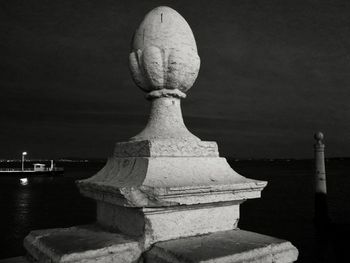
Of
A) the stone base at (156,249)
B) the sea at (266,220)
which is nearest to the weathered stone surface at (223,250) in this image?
the stone base at (156,249)

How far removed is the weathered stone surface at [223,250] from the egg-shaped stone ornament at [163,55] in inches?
41.5

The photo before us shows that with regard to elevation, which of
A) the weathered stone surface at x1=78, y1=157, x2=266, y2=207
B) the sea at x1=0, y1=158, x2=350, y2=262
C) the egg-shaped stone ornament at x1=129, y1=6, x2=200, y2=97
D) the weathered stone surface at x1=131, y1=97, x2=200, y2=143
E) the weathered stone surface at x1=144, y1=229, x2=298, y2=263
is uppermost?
the egg-shaped stone ornament at x1=129, y1=6, x2=200, y2=97

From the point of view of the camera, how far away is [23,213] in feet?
71.4

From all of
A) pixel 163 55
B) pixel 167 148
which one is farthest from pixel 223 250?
pixel 163 55

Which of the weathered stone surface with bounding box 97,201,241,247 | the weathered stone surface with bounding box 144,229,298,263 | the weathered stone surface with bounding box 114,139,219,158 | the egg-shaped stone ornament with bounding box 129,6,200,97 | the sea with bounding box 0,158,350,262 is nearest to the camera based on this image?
the weathered stone surface with bounding box 144,229,298,263

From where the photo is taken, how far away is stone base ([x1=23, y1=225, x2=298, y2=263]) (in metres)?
1.62

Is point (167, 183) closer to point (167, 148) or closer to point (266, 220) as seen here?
point (167, 148)

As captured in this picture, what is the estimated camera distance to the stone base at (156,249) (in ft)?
5.33

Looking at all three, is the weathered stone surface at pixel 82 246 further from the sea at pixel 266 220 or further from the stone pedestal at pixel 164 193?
the sea at pixel 266 220

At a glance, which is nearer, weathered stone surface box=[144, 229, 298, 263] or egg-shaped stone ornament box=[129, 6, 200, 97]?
weathered stone surface box=[144, 229, 298, 263]

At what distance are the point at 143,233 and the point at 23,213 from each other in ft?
76.5

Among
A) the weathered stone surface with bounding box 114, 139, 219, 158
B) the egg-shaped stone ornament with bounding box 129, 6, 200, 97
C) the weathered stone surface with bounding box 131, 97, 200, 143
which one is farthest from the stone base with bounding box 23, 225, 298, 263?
the egg-shaped stone ornament with bounding box 129, 6, 200, 97

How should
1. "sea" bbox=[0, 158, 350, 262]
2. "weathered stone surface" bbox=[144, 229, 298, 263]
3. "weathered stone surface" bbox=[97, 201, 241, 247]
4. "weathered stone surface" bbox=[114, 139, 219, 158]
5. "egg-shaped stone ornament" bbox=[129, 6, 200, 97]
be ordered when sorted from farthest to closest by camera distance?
"sea" bbox=[0, 158, 350, 262] → "egg-shaped stone ornament" bbox=[129, 6, 200, 97] → "weathered stone surface" bbox=[114, 139, 219, 158] → "weathered stone surface" bbox=[97, 201, 241, 247] → "weathered stone surface" bbox=[144, 229, 298, 263]

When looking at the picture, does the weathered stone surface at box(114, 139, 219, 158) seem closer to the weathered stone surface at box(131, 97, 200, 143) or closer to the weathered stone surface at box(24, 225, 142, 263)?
the weathered stone surface at box(131, 97, 200, 143)
